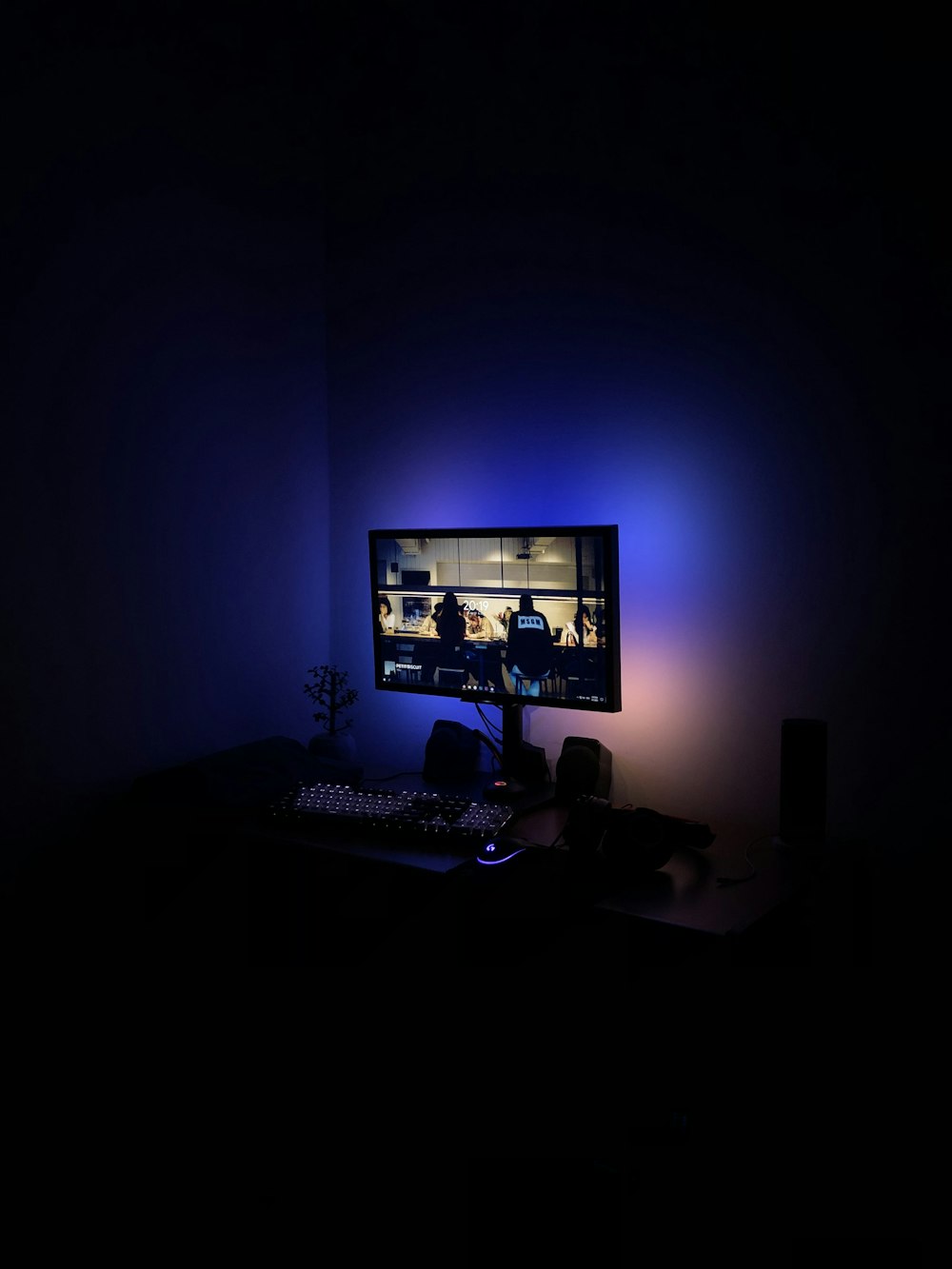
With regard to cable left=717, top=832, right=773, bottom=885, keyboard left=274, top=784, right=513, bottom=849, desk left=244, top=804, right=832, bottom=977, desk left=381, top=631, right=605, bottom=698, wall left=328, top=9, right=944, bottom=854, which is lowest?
desk left=244, top=804, right=832, bottom=977

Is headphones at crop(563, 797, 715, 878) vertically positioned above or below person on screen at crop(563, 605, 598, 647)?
below

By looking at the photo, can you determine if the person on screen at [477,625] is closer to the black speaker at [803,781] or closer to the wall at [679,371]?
the wall at [679,371]

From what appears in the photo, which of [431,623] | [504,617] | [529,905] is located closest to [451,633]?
[431,623]

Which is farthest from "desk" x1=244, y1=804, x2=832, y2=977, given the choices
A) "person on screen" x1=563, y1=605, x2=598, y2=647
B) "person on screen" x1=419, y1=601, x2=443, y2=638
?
"person on screen" x1=419, y1=601, x2=443, y2=638

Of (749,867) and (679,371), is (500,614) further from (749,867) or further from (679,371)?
(749,867)

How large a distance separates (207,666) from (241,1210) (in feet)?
4.26

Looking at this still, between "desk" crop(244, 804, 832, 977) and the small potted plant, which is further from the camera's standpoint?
the small potted plant

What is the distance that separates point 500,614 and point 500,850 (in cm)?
66

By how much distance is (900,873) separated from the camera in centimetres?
205

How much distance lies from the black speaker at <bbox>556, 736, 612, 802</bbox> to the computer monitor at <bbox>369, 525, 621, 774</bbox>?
0.11 metres

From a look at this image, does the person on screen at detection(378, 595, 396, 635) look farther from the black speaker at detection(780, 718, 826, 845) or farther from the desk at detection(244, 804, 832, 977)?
the black speaker at detection(780, 718, 826, 845)

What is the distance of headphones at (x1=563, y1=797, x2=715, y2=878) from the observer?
1.75 m

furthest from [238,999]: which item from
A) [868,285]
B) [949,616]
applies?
[868,285]

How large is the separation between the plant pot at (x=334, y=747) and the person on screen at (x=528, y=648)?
0.57 metres
